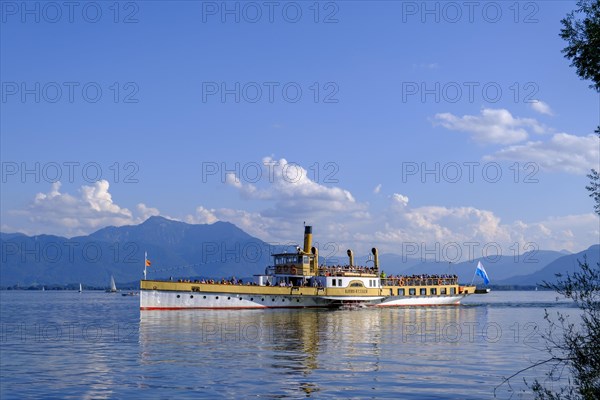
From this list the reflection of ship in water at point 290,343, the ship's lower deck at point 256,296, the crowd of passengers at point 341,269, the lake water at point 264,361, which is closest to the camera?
the lake water at point 264,361

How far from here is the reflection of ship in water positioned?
26.5m

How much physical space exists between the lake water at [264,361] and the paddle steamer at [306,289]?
16485 mm

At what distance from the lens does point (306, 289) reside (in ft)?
236

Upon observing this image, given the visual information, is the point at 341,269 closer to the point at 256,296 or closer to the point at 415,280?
the point at 256,296

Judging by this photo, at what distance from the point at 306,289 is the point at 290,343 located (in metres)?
36.1

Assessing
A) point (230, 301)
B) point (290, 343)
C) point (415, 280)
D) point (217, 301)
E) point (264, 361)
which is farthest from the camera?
point (415, 280)

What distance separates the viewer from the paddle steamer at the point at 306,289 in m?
65.4

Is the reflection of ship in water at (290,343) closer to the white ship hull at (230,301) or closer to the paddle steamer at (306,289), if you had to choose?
the white ship hull at (230,301)

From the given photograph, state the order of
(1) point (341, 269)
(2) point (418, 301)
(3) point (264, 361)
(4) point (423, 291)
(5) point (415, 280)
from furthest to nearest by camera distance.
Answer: (5) point (415, 280)
(4) point (423, 291)
(2) point (418, 301)
(1) point (341, 269)
(3) point (264, 361)

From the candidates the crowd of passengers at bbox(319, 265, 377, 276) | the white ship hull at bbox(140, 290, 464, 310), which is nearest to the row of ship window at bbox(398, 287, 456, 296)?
the white ship hull at bbox(140, 290, 464, 310)

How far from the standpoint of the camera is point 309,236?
3041 inches

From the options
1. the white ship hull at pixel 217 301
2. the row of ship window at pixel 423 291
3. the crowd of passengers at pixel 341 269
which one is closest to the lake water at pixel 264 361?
the white ship hull at pixel 217 301

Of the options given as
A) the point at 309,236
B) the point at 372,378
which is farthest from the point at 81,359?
the point at 309,236

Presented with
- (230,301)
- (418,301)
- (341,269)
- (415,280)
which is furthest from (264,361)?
(415,280)
